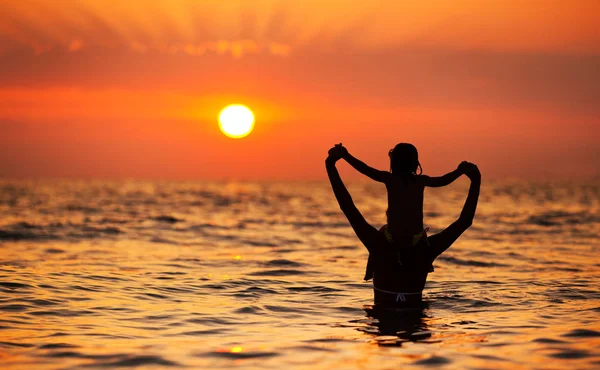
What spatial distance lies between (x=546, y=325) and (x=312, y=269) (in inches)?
289

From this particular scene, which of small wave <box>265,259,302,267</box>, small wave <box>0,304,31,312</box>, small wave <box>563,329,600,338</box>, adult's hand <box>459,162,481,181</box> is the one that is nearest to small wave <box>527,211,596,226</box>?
small wave <box>265,259,302,267</box>

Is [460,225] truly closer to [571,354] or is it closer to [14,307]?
[571,354]

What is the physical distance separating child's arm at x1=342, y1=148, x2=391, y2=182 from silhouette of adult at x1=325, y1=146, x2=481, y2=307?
0.44 feet

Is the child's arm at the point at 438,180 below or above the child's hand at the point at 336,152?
below

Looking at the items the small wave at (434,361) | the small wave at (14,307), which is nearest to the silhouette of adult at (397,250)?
the small wave at (434,361)

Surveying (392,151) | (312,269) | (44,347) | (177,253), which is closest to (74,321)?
(44,347)

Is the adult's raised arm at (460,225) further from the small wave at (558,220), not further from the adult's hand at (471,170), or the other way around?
the small wave at (558,220)

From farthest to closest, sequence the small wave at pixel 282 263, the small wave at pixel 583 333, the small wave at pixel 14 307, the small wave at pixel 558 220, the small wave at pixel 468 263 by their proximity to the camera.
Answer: the small wave at pixel 558 220 < the small wave at pixel 468 263 < the small wave at pixel 282 263 < the small wave at pixel 14 307 < the small wave at pixel 583 333

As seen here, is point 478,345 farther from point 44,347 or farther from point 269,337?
point 44,347

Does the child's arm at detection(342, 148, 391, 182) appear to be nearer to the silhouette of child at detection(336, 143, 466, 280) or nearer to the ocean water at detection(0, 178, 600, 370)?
the silhouette of child at detection(336, 143, 466, 280)

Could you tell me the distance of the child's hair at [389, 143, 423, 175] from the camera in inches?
358

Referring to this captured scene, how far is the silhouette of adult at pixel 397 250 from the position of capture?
30.6 ft

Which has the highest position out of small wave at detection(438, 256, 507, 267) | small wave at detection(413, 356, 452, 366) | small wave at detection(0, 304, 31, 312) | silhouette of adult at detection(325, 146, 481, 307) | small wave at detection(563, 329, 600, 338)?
silhouette of adult at detection(325, 146, 481, 307)

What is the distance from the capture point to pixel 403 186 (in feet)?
30.1
